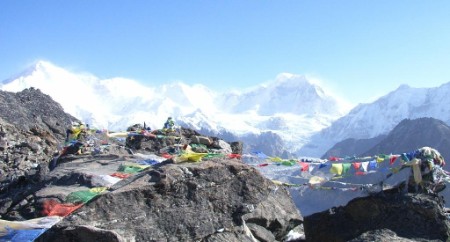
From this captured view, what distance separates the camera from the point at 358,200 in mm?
10617

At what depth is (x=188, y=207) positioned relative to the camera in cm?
972

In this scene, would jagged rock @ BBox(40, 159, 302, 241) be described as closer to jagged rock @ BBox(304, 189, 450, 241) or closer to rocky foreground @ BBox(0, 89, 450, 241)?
rocky foreground @ BBox(0, 89, 450, 241)

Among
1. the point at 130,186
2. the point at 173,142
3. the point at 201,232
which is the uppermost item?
the point at 173,142

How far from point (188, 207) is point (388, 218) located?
155 inches

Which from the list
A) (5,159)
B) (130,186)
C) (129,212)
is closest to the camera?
(129,212)

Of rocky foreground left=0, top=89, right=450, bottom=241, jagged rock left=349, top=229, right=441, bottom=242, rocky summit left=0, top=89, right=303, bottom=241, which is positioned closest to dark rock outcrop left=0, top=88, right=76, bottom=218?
rocky summit left=0, top=89, right=303, bottom=241

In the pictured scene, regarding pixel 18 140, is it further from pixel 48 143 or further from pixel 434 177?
pixel 434 177

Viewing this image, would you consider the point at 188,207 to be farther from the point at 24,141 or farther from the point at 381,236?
the point at 24,141

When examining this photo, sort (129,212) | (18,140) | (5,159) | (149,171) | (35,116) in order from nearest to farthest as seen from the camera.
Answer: (129,212) < (149,171) < (5,159) < (18,140) < (35,116)

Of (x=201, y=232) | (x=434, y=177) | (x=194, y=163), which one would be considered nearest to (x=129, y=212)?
(x=201, y=232)

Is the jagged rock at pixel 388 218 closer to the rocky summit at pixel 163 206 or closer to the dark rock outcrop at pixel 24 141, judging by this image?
the rocky summit at pixel 163 206

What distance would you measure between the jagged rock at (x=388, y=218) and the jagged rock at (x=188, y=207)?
1142 mm

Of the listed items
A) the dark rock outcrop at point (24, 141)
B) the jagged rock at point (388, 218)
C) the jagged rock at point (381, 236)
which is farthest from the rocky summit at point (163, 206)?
the jagged rock at point (381, 236)

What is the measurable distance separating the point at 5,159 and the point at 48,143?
9.76m
